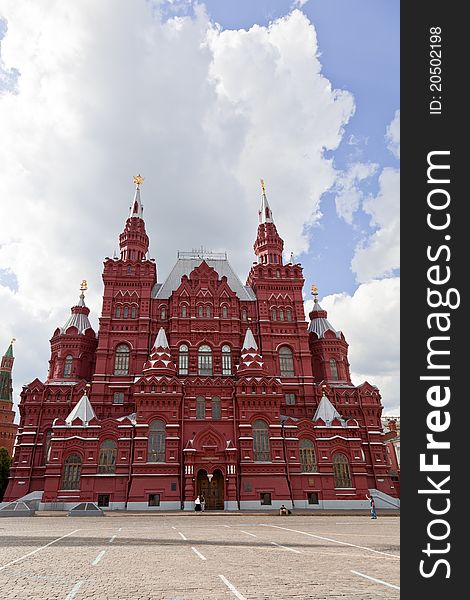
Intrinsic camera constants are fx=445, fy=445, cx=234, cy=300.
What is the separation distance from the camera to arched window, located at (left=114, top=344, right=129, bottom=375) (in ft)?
165

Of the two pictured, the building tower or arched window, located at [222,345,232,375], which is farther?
the building tower

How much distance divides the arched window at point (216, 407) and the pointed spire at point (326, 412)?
1052 cm

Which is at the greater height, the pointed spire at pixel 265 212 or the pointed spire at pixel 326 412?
the pointed spire at pixel 265 212

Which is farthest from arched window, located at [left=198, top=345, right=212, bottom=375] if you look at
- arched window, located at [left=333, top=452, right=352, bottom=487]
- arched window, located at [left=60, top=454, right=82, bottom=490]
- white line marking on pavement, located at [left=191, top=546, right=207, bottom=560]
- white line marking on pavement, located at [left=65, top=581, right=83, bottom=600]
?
white line marking on pavement, located at [left=65, top=581, right=83, bottom=600]

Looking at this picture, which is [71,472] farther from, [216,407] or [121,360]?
[216,407]

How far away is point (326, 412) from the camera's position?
46.9m

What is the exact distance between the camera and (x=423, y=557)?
613 centimetres

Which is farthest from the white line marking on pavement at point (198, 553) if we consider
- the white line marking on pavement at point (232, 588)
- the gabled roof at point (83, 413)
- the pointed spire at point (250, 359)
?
the pointed spire at point (250, 359)

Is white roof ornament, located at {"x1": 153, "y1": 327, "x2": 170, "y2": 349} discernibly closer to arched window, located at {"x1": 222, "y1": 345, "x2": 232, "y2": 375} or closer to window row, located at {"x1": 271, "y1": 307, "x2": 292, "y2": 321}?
arched window, located at {"x1": 222, "y1": 345, "x2": 232, "y2": 375}

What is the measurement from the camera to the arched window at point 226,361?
5016cm

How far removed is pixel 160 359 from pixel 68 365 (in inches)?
542

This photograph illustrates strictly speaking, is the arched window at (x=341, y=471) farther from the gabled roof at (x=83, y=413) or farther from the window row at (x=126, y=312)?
the window row at (x=126, y=312)

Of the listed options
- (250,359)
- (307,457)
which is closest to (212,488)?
(307,457)

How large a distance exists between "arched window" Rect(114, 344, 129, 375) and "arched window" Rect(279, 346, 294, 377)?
17.7 meters
